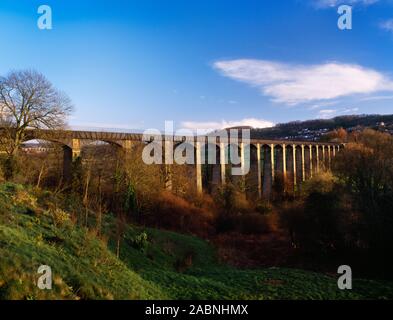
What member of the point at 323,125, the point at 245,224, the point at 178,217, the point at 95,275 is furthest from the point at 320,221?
the point at 323,125

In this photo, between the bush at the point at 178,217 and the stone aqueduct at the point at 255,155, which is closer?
the bush at the point at 178,217

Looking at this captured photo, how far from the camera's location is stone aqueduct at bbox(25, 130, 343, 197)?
29875 millimetres

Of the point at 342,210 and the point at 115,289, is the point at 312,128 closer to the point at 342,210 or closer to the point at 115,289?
the point at 342,210

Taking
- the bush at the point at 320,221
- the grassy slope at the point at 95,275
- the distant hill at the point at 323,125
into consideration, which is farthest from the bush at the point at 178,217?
the distant hill at the point at 323,125

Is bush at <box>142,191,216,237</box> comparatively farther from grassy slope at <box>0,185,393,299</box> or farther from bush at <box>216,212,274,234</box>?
grassy slope at <box>0,185,393,299</box>

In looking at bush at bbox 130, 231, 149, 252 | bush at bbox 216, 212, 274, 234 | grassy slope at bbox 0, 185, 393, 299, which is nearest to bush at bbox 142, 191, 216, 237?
bush at bbox 216, 212, 274, 234

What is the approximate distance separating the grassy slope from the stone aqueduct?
16.3 metres

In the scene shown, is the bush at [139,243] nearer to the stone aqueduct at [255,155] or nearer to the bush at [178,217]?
the bush at [178,217]

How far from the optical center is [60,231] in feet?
35.3

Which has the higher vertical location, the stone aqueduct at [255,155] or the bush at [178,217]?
the stone aqueduct at [255,155]

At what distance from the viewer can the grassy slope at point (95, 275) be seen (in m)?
6.91

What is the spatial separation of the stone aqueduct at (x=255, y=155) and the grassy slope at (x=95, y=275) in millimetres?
16317
